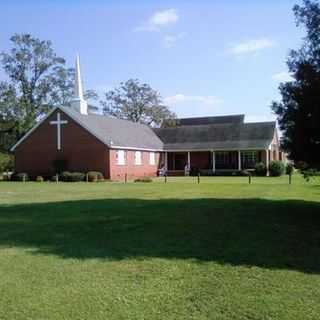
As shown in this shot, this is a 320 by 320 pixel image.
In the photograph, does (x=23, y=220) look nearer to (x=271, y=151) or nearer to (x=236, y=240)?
(x=236, y=240)

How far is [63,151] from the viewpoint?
150 ft

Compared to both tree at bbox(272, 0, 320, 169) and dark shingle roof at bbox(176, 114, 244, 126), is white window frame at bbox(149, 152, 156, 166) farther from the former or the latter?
tree at bbox(272, 0, 320, 169)

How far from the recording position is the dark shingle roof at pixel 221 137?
51.7m

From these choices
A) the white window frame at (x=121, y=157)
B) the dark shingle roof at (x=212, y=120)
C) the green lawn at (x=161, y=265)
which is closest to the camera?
the green lawn at (x=161, y=265)

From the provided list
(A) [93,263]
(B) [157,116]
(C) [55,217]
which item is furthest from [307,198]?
(B) [157,116]

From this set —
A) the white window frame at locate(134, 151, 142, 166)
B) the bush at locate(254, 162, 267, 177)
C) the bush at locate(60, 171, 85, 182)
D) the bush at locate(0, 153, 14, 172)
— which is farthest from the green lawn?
the bush at locate(0, 153, 14, 172)

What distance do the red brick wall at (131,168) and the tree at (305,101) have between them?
29433 mm

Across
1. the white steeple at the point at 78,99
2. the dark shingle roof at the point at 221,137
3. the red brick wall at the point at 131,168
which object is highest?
the white steeple at the point at 78,99

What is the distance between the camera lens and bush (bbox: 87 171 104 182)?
41.2 metres

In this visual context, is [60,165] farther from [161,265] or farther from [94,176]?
[161,265]

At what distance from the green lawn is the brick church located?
1184 inches

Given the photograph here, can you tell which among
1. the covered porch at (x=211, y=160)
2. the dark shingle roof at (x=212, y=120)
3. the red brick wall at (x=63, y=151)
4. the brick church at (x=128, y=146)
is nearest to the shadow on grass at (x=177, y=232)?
the red brick wall at (x=63, y=151)

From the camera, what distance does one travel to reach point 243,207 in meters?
16.1

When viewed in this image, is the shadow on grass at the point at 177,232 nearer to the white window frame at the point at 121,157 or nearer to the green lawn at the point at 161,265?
the green lawn at the point at 161,265
